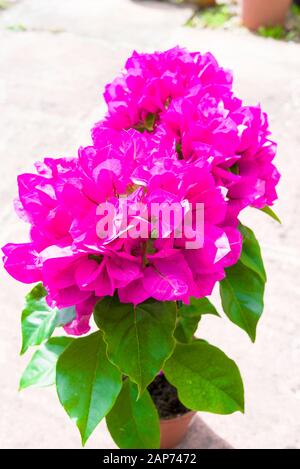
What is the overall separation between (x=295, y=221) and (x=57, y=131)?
1.19 m

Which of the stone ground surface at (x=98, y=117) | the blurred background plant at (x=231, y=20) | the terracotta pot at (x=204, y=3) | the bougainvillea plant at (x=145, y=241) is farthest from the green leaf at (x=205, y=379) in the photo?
the terracotta pot at (x=204, y=3)

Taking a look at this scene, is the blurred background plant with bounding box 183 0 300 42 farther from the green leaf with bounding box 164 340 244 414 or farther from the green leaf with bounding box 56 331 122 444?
the green leaf with bounding box 56 331 122 444

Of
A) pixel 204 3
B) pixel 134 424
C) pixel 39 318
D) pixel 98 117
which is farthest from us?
pixel 204 3

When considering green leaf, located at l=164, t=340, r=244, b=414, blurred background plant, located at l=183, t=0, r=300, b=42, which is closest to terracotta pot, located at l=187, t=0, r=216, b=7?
blurred background plant, located at l=183, t=0, r=300, b=42

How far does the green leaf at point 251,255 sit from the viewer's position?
3.57ft

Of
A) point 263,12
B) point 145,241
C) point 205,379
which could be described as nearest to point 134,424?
point 205,379

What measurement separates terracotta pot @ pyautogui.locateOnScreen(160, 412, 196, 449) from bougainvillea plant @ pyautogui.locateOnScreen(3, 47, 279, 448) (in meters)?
0.18

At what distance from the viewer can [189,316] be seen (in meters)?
1.26

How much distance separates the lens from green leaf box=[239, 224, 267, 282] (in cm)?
109

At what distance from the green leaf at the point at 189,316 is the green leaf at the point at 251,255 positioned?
186 mm

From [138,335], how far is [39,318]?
0.25m

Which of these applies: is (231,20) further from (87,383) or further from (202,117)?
(87,383)

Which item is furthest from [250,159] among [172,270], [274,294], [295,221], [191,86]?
[295,221]

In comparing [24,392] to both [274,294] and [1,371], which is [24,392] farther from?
[274,294]
